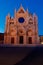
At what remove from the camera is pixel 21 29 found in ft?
118

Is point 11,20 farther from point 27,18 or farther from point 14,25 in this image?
point 27,18

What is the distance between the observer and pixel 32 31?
35.7m

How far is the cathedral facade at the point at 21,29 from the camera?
116ft

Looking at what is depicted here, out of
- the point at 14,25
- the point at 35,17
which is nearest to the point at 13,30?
the point at 14,25

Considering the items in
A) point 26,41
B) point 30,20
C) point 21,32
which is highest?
point 30,20

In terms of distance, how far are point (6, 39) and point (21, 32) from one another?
4.40m

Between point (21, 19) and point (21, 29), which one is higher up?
point (21, 19)

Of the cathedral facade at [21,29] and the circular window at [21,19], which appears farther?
the circular window at [21,19]

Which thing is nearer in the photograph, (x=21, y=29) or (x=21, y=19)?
(x=21, y=29)

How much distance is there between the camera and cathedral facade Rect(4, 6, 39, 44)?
116ft

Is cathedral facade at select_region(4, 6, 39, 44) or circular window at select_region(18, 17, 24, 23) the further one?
circular window at select_region(18, 17, 24, 23)

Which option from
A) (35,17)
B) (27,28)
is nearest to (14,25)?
(27,28)

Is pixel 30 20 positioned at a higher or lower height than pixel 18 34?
higher

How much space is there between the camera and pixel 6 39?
35.6 m
